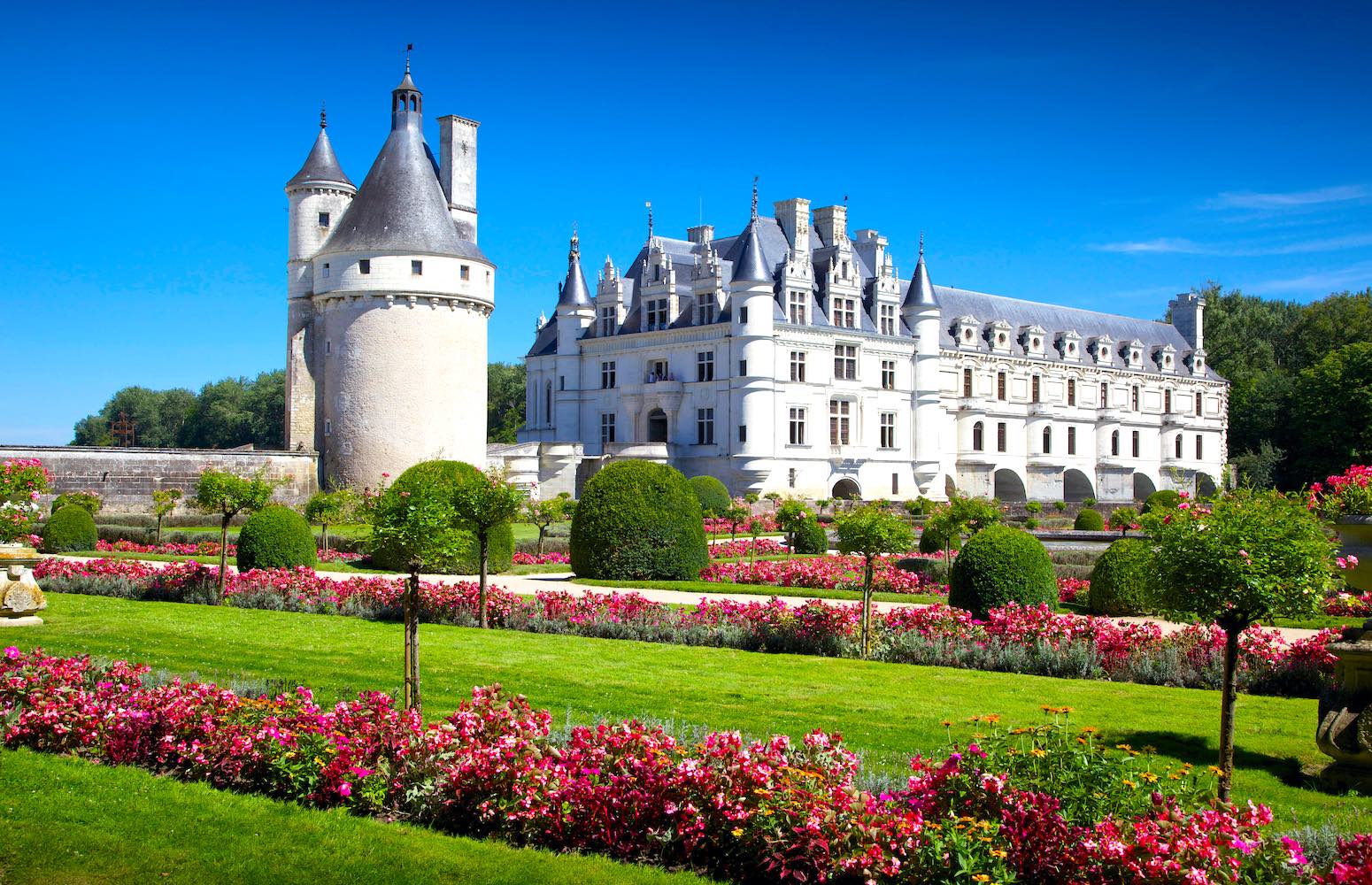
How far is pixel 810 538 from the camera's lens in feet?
84.3

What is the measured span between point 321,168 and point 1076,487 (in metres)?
37.1

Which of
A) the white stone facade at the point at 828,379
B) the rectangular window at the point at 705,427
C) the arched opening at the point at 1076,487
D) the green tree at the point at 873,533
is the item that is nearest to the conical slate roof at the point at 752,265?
the white stone facade at the point at 828,379

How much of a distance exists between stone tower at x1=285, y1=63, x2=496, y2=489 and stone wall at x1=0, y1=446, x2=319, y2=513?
1.20 m

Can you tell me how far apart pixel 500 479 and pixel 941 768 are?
1076 centimetres

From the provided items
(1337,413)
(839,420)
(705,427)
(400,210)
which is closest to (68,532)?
(400,210)

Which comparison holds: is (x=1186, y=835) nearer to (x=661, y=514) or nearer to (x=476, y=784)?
(x=476, y=784)

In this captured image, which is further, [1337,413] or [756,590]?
[1337,413]

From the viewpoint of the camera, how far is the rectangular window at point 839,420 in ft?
145

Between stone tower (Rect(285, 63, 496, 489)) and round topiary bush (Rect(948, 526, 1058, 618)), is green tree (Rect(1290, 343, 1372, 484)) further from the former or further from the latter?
round topiary bush (Rect(948, 526, 1058, 618))

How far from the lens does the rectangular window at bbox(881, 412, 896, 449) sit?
151 ft

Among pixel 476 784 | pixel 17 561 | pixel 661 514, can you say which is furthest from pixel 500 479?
pixel 476 784

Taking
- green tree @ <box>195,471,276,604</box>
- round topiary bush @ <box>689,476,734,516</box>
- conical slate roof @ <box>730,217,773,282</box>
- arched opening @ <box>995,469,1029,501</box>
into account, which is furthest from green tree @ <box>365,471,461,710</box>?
arched opening @ <box>995,469,1029,501</box>

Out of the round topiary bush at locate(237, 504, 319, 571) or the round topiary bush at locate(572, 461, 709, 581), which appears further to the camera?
the round topiary bush at locate(572, 461, 709, 581)

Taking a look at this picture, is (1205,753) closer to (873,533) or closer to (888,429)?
(873,533)
